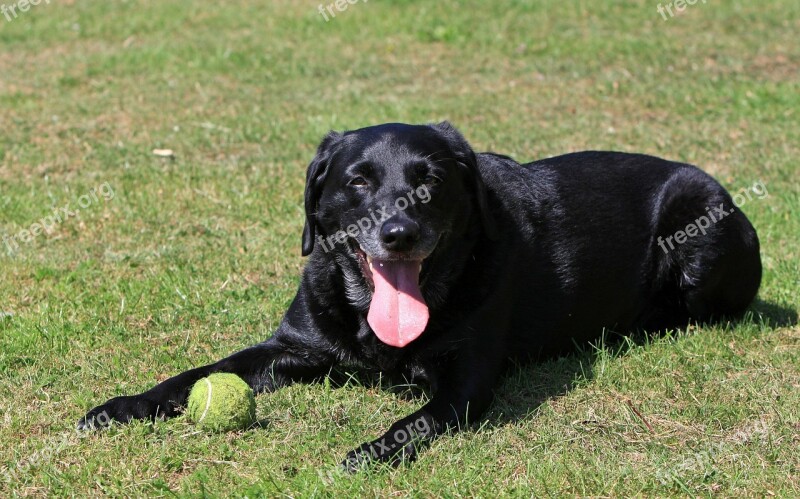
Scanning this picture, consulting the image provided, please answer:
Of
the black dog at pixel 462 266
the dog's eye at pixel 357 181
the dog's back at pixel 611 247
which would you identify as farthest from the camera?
the dog's back at pixel 611 247

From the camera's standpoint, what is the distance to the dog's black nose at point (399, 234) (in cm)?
392

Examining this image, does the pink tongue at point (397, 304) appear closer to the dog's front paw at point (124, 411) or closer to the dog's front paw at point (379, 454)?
the dog's front paw at point (379, 454)

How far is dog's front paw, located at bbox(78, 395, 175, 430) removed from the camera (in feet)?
12.8

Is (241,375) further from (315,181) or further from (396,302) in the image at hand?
(315,181)

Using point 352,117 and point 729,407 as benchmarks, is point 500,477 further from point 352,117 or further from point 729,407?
point 352,117

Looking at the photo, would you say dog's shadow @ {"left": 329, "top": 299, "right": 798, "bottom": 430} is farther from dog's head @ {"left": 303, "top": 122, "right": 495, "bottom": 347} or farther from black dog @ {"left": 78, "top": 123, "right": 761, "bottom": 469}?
dog's head @ {"left": 303, "top": 122, "right": 495, "bottom": 347}

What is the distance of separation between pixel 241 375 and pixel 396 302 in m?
0.79

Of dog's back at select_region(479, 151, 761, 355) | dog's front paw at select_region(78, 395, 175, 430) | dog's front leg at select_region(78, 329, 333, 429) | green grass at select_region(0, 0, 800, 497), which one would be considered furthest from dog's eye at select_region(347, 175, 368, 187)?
dog's front paw at select_region(78, 395, 175, 430)

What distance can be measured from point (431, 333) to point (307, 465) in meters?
0.89

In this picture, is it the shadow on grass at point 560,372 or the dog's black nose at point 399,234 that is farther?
the shadow on grass at point 560,372

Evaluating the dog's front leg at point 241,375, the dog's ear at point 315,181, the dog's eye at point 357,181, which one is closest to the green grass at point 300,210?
the dog's front leg at point 241,375

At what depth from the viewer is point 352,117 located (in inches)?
342

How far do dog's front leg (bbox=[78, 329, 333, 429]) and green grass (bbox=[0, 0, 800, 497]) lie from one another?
12 centimetres

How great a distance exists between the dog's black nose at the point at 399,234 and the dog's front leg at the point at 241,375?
28.6 inches
